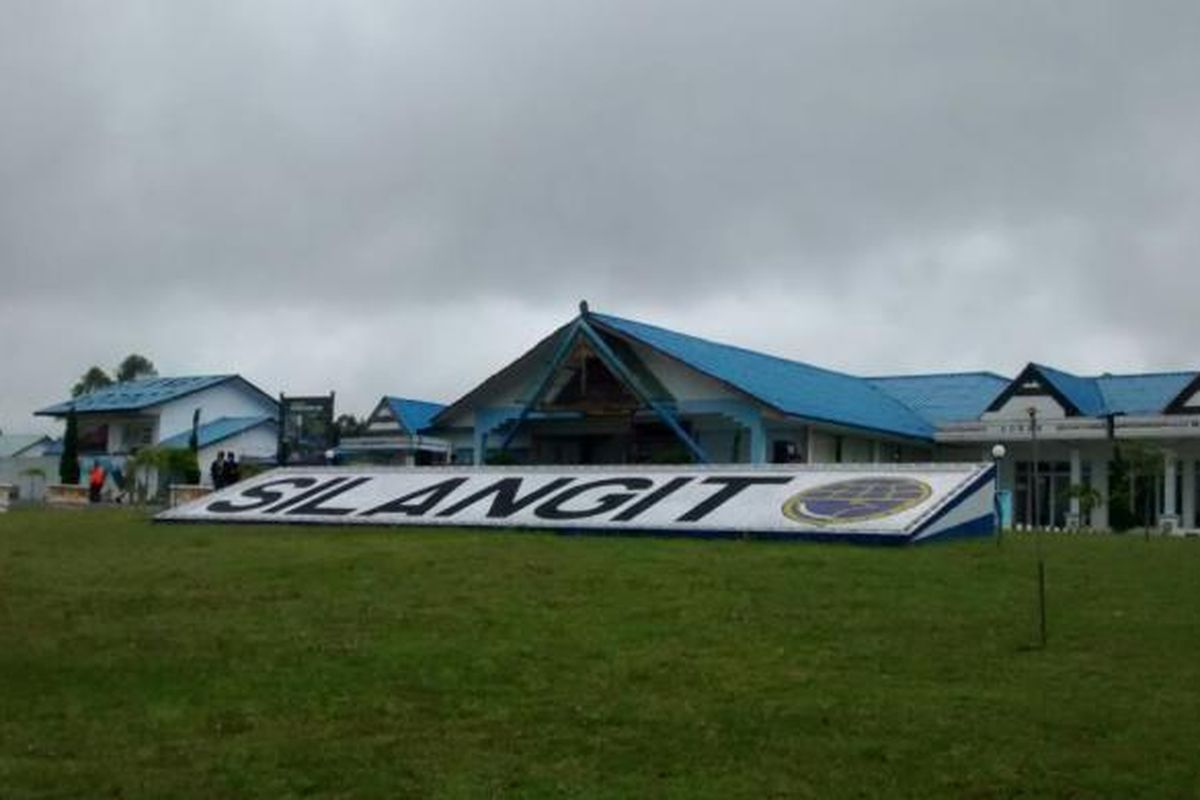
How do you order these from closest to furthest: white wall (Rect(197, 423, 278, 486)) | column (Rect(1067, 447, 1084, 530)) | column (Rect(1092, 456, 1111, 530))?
1. column (Rect(1092, 456, 1111, 530))
2. column (Rect(1067, 447, 1084, 530))
3. white wall (Rect(197, 423, 278, 486))

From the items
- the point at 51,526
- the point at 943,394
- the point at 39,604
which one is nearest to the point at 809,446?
the point at 943,394

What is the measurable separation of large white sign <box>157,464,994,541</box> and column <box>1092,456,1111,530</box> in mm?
17632

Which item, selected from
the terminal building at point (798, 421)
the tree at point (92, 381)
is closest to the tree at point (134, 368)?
the tree at point (92, 381)

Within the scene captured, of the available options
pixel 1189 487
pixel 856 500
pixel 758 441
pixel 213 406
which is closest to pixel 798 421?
pixel 758 441

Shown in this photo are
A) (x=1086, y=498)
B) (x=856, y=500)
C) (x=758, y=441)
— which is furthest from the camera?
(x=758, y=441)

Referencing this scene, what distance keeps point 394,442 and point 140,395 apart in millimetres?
15923

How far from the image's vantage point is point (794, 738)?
7.98m

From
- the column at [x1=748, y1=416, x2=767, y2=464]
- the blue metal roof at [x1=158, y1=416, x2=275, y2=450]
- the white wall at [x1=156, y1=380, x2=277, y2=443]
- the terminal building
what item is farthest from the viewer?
the white wall at [x1=156, y1=380, x2=277, y2=443]

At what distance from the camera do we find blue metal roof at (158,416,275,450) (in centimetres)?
5934

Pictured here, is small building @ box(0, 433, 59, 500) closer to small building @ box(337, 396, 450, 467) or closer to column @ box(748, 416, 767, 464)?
small building @ box(337, 396, 450, 467)

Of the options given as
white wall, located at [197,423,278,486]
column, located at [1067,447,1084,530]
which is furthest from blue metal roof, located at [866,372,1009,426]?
white wall, located at [197,423,278,486]

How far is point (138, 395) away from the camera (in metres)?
62.8

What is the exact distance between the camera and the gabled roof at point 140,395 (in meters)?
60.5

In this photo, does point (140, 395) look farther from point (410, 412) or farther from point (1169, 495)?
point (1169, 495)
